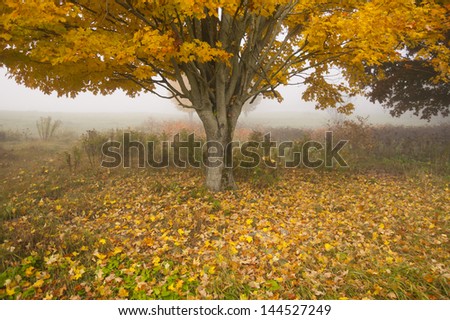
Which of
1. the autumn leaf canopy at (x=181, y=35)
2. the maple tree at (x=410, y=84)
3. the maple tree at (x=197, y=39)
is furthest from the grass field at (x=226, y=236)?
the maple tree at (x=410, y=84)

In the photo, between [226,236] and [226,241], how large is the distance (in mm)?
140

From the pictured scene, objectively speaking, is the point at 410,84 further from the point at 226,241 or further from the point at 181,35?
the point at 226,241

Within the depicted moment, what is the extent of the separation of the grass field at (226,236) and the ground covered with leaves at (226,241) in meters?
0.02

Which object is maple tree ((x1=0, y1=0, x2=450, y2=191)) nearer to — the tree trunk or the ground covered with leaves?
the tree trunk

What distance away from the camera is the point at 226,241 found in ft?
16.1

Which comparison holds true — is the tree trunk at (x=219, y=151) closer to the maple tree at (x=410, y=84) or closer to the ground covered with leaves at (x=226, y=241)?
the ground covered with leaves at (x=226, y=241)

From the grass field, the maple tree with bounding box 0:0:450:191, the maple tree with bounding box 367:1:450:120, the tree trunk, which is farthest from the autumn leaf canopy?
the maple tree with bounding box 367:1:450:120

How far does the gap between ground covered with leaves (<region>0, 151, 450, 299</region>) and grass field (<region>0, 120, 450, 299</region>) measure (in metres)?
0.02

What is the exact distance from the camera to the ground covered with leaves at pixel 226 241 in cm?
363

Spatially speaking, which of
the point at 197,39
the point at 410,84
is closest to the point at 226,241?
the point at 197,39

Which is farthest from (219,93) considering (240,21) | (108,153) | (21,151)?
(21,151)

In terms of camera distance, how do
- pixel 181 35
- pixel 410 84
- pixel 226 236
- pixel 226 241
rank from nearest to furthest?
pixel 226 241 → pixel 226 236 → pixel 181 35 → pixel 410 84

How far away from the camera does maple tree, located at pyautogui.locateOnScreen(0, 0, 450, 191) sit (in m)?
4.72

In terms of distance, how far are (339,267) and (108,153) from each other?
9.66 metres
